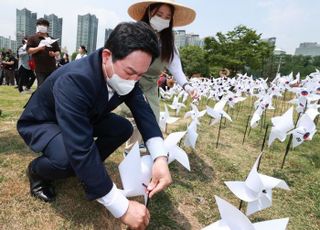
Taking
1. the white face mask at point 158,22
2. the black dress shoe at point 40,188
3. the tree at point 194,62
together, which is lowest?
the tree at point 194,62

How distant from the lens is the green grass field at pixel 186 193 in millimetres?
1655

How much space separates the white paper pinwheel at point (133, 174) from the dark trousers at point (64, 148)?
0.31m

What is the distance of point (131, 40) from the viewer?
1.25m

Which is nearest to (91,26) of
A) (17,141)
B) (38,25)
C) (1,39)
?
(1,39)

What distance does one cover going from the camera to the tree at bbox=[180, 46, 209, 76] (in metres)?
29.2

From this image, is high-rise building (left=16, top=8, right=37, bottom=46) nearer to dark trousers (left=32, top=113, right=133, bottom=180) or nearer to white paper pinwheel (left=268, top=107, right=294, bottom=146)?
white paper pinwheel (left=268, top=107, right=294, bottom=146)

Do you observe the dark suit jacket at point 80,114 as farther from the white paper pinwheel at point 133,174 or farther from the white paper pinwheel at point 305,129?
the white paper pinwheel at point 305,129

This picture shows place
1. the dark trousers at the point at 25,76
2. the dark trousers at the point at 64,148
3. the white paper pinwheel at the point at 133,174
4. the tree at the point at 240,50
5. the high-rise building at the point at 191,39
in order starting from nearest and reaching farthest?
the white paper pinwheel at the point at 133,174 → the dark trousers at the point at 64,148 → the dark trousers at the point at 25,76 → the tree at the point at 240,50 → the high-rise building at the point at 191,39

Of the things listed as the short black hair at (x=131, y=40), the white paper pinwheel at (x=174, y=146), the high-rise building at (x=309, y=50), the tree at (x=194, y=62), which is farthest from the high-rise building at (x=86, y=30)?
the high-rise building at (x=309, y=50)

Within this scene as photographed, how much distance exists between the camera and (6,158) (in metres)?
2.28

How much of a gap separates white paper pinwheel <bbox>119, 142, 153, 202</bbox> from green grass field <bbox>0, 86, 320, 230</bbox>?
0.36 m

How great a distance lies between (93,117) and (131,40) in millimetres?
516

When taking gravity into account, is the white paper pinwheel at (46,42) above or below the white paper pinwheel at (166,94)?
above

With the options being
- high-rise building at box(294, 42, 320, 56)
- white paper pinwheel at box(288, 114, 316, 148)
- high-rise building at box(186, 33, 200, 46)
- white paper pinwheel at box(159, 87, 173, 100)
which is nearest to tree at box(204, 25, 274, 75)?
white paper pinwheel at box(159, 87, 173, 100)
